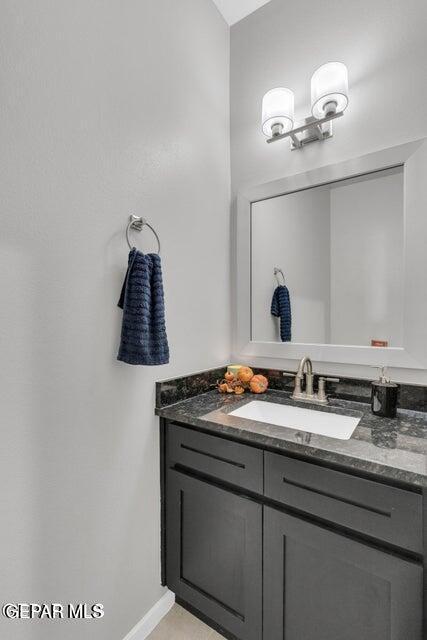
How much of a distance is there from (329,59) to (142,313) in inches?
58.3

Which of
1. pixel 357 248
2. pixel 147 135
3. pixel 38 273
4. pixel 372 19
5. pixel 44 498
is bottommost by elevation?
pixel 44 498

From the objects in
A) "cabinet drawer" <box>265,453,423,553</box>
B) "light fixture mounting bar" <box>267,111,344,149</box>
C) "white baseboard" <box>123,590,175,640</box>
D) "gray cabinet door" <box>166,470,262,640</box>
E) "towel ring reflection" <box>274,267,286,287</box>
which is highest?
"light fixture mounting bar" <box>267,111,344,149</box>

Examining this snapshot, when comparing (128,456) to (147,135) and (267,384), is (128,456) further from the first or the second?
(147,135)

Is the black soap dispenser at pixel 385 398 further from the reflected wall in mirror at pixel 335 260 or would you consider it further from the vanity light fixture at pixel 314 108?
the vanity light fixture at pixel 314 108

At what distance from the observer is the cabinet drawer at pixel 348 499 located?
772 millimetres

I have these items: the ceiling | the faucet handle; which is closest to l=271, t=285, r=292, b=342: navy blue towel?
the faucet handle

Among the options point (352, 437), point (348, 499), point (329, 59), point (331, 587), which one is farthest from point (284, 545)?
point (329, 59)

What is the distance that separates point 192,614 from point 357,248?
1716 mm

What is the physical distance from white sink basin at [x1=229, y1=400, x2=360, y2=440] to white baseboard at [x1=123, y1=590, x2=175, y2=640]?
837 millimetres

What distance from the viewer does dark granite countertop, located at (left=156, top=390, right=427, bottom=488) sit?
0.80 m

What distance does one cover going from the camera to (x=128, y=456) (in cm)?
115

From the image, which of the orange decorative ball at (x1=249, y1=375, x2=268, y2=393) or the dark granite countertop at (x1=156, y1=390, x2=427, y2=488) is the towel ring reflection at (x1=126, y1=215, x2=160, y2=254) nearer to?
the dark granite countertop at (x1=156, y1=390, x2=427, y2=488)

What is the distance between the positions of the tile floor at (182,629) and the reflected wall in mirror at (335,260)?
1239 mm

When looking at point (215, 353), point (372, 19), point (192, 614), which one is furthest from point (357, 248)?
point (192, 614)
